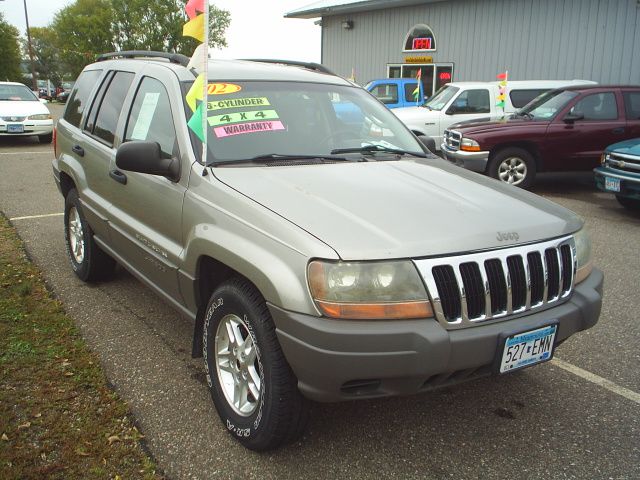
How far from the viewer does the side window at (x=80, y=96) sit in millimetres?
4734

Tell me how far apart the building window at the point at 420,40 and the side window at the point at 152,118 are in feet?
52.4

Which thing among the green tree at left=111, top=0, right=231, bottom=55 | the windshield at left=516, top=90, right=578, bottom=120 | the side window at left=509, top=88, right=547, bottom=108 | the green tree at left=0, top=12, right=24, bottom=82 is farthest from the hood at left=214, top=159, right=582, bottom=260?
the green tree at left=111, top=0, right=231, bottom=55

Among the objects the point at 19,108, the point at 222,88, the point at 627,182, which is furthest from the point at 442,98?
the point at 19,108

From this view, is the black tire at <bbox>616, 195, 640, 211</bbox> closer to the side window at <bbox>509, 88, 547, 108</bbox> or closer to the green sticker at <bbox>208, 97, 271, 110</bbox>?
the side window at <bbox>509, 88, 547, 108</bbox>

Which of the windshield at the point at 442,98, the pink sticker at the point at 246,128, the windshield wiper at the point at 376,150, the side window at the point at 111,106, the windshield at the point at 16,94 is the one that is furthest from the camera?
the windshield at the point at 16,94

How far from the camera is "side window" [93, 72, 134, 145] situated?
4.02 metres

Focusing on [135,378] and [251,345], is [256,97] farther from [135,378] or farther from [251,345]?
[135,378]

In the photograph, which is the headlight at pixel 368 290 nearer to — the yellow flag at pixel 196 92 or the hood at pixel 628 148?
the yellow flag at pixel 196 92

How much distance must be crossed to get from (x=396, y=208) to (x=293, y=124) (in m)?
1.05

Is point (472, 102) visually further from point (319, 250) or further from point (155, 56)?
point (319, 250)

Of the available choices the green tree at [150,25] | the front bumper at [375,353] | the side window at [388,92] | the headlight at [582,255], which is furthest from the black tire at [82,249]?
the green tree at [150,25]

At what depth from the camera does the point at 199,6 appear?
9.68ft

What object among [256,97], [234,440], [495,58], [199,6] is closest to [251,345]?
[234,440]

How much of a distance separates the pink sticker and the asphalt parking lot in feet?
3.75
